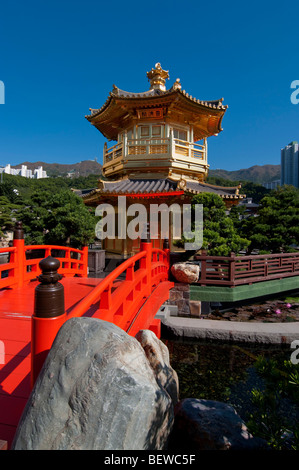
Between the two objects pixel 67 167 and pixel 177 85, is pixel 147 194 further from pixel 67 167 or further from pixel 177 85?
pixel 67 167

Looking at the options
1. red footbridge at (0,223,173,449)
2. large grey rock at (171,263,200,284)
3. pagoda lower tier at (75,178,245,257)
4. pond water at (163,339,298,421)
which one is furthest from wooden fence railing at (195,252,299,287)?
red footbridge at (0,223,173,449)

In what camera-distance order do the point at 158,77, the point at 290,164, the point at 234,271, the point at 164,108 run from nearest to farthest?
the point at 234,271
the point at 164,108
the point at 158,77
the point at 290,164

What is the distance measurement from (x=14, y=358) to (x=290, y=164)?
106m

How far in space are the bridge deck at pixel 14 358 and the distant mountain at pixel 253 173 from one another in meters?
161

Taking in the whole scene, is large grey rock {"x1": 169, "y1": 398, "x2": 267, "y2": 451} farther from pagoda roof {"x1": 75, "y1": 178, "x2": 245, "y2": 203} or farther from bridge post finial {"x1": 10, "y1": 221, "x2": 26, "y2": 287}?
pagoda roof {"x1": 75, "y1": 178, "x2": 245, "y2": 203}

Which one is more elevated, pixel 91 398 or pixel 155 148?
pixel 155 148

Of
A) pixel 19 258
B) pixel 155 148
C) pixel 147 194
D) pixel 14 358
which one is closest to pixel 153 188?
pixel 147 194

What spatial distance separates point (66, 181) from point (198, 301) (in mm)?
66892

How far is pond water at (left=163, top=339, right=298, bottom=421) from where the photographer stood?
4.98 metres

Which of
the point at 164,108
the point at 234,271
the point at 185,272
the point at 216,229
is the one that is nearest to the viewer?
the point at 185,272

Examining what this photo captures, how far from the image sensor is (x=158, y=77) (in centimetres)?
1526

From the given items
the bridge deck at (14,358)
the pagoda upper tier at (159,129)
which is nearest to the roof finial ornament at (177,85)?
the pagoda upper tier at (159,129)
